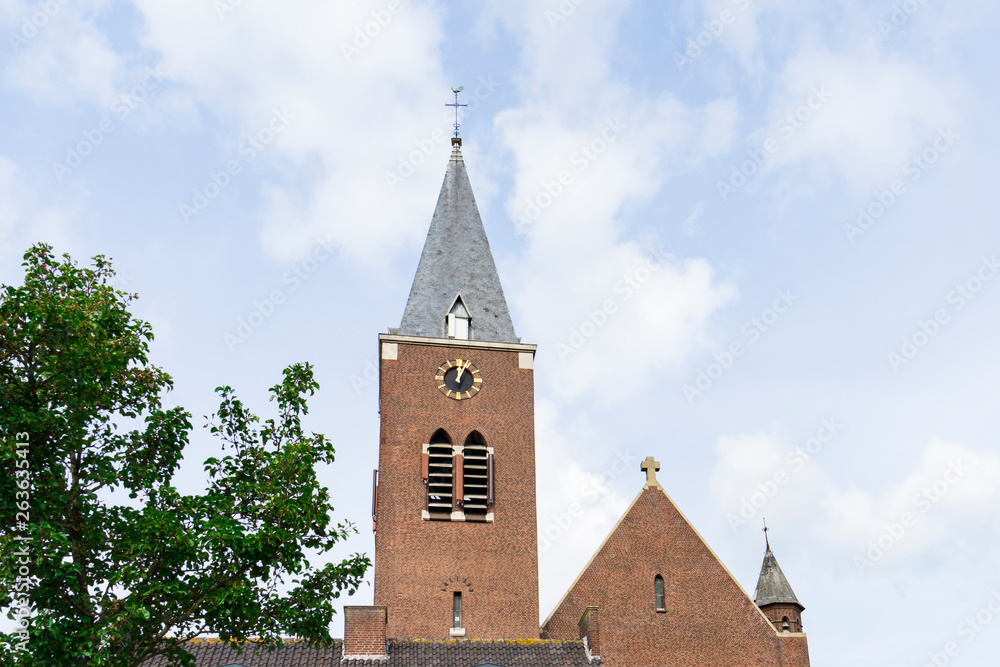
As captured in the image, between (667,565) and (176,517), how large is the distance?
18.9 m

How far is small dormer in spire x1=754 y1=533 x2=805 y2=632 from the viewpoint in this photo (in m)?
31.9

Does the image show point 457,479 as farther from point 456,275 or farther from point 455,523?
point 456,275

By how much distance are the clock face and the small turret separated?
36.6ft

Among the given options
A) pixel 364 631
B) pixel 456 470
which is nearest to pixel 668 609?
pixel 456 470

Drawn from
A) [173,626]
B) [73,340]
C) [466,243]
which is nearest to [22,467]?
[73,340]

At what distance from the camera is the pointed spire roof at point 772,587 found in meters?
32.1

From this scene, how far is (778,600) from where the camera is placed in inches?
1261

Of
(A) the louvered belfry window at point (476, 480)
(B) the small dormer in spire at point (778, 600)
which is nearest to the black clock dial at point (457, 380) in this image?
(A) the louvered belfry window at point (476, 480)

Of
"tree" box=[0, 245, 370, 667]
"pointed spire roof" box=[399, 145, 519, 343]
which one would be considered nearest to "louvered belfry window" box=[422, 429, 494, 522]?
"pointed spire roof" box=[399, 145, 519, 343]

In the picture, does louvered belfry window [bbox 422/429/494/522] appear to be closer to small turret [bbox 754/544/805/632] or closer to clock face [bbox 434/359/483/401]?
clock face [bbox 434/359/483/401]

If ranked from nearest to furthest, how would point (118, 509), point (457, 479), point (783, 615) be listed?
point (118, 509), point (457, 479), point (783, 615)

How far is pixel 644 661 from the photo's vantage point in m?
29.2

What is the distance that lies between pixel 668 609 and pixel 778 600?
4.26m

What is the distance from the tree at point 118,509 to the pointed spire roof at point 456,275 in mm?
16922
